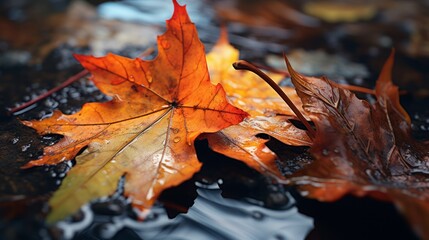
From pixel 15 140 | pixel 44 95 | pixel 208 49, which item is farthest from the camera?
pixel 208 49

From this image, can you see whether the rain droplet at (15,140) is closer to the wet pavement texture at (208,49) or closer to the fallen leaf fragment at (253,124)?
the wet pavement texture at (208,49)

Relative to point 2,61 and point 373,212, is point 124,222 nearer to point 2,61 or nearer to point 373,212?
point 373,212

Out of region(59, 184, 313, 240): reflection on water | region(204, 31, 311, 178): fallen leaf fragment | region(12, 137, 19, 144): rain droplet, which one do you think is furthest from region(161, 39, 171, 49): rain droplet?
region(12, 137, 19, 144): rain droplet

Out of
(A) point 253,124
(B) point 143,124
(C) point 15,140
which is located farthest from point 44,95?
(A) point 253,124

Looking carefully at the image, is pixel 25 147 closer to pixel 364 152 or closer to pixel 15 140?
pixel 15 140

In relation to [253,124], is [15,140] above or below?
below

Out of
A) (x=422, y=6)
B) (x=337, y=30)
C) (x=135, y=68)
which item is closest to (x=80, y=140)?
(x=135, y=68)
